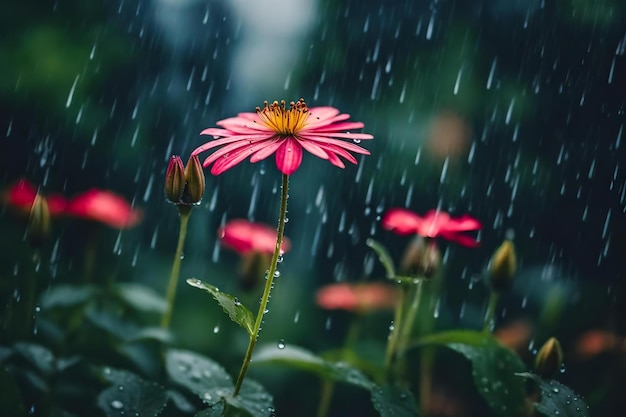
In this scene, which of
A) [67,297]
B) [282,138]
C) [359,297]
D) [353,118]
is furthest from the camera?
[353,118]

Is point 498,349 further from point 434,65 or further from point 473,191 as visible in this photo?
point 434,65

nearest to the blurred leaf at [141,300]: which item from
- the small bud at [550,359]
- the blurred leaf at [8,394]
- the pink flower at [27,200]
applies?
the pink flower at [27,200]

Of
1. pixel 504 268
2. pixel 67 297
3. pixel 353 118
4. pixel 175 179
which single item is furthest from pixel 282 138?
pixel 353 118

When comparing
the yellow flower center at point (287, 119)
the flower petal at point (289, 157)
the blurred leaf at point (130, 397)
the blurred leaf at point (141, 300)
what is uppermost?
the yellow flower center at point (287, 119)

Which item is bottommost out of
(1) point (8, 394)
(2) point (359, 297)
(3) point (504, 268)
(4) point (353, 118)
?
(1) point (8, 394)

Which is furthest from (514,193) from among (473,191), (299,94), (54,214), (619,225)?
(54,214)

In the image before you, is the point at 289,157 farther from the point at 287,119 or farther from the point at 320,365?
the point at 320,365

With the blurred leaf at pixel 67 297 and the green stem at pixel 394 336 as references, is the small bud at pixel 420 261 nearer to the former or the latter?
the green stem at pixel 394 336
